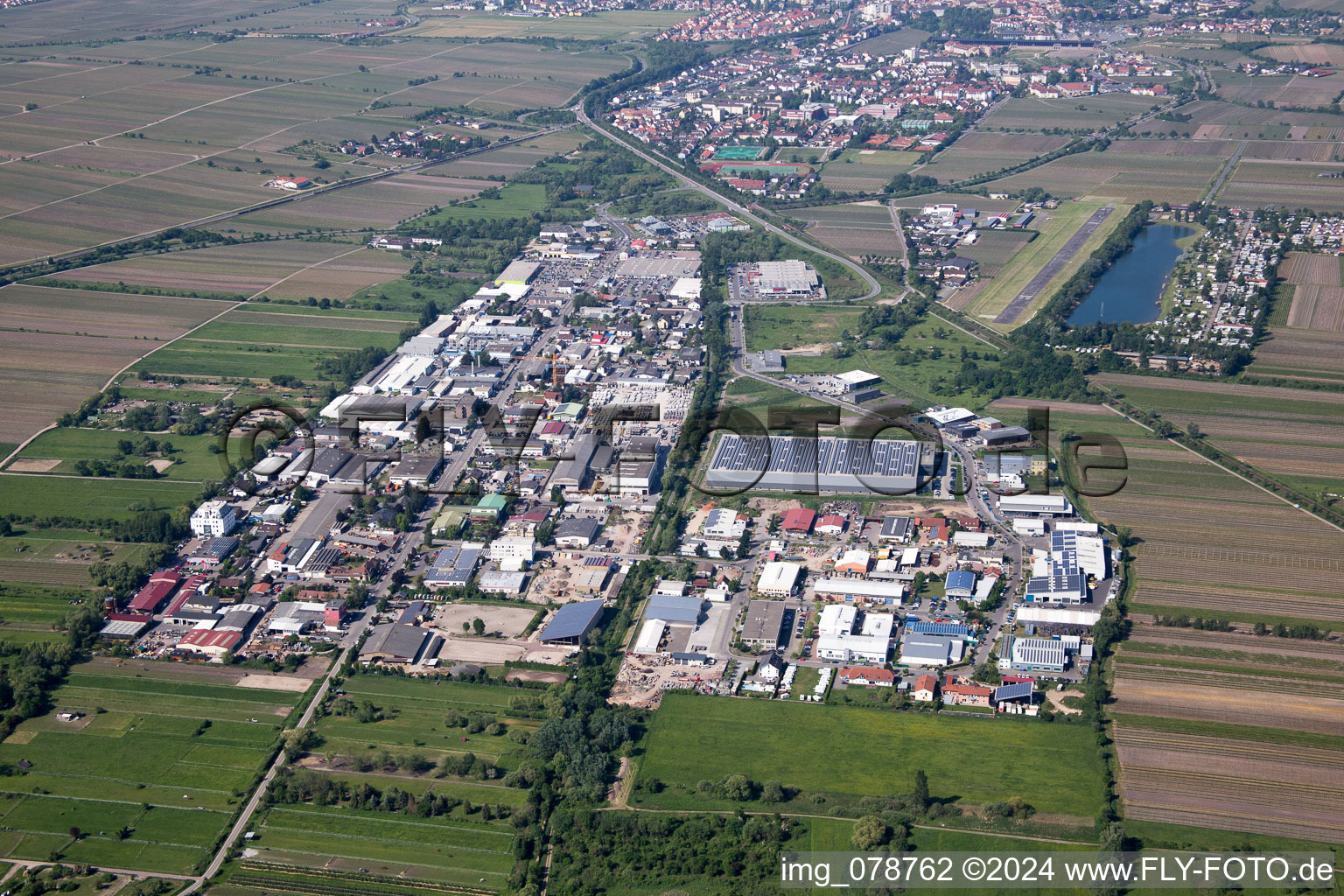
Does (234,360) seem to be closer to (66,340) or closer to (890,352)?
(66,340)

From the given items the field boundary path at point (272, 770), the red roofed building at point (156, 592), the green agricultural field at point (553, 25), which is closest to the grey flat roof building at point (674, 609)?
the field boundary path at point (272, 770)

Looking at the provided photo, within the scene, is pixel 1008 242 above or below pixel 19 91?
below

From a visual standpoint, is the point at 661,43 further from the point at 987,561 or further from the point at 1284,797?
the point at 1284,797

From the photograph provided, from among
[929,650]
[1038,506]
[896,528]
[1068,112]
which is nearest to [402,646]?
[929,650]

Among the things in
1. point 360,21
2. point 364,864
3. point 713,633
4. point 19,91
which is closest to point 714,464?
point 713,633

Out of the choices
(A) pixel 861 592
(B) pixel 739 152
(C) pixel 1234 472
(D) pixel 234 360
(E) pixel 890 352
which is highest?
(B) pixel 739 152

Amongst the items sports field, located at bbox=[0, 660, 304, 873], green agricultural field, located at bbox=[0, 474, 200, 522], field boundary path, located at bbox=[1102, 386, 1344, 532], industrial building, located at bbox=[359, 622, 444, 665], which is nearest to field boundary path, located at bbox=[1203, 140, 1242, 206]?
field boundary path, located at bbox=[1102, 386, 1344, 532]

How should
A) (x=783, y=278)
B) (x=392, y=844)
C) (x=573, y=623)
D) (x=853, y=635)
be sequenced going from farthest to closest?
1. (x=783, y=278)
2. (x=573, y=623)
3. (x=853, y=635)
4. (x=392, y=844)
